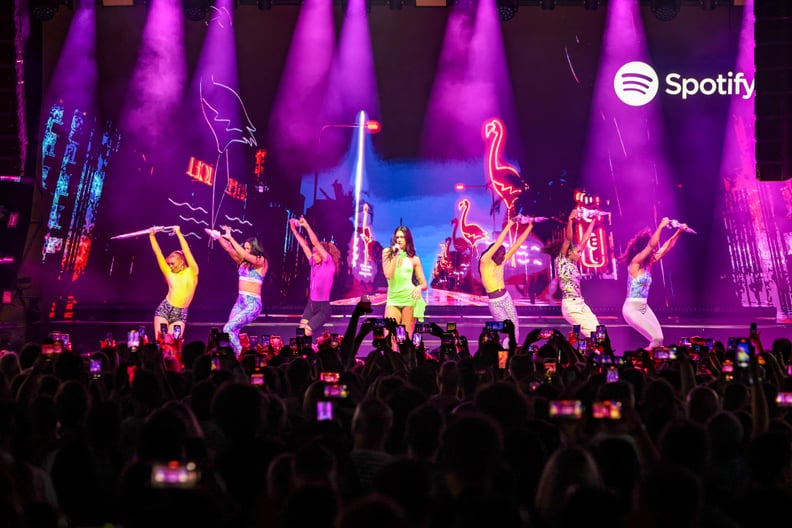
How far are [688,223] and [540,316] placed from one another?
334cm

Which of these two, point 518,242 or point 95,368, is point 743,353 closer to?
point 95,368

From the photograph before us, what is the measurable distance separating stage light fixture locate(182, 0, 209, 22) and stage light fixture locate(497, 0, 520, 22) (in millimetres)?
5675

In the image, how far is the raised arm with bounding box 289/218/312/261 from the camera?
14.7m

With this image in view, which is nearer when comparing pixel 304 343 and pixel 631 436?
pixel 631 436

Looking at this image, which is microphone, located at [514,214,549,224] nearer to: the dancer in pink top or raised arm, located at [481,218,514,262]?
raised arm, located at [481,218,514,262]

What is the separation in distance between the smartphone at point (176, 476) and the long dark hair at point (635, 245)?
1319cm

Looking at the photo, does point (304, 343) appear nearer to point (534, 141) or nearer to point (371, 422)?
point (371, 422)

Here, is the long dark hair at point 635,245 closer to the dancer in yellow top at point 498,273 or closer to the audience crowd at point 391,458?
the dancer in yellow top at point 498,273

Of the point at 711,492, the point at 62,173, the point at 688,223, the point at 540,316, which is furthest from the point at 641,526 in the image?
the point at 62,173

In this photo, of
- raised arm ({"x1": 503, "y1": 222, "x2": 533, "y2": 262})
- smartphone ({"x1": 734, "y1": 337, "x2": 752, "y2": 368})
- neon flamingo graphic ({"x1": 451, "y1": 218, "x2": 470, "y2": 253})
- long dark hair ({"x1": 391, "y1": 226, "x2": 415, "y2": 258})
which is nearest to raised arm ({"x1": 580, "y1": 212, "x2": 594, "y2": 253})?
raised arm ({"x1": 503, "y1": 222, "x2": 533, "y2": 262})

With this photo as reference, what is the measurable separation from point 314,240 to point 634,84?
6.84 m

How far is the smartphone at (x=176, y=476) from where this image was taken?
8.04 ft

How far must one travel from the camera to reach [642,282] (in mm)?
14570

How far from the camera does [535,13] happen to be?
15.2 meters
